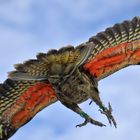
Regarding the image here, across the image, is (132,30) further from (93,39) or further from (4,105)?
(4,105)

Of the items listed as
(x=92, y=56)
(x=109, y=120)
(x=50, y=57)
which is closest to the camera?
(x=50, y=57)

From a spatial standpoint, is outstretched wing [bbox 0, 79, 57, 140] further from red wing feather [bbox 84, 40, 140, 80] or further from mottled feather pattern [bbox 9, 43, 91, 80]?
mottled feather pattern [bbox 9, 43, 91, 80]

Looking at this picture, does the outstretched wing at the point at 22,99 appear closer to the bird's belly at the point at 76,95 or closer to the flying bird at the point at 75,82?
the flying bird at the point at 75,82

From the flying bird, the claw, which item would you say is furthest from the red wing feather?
the claw

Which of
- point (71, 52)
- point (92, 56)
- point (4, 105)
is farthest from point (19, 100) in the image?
point (71, 52)

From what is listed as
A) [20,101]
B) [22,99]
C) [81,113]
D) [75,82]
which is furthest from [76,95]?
[20,101]

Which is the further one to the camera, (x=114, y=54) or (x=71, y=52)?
(x=114, y=54)

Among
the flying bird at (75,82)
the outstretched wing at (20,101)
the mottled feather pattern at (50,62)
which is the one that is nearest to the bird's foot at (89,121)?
the flying bird at (75,82)
